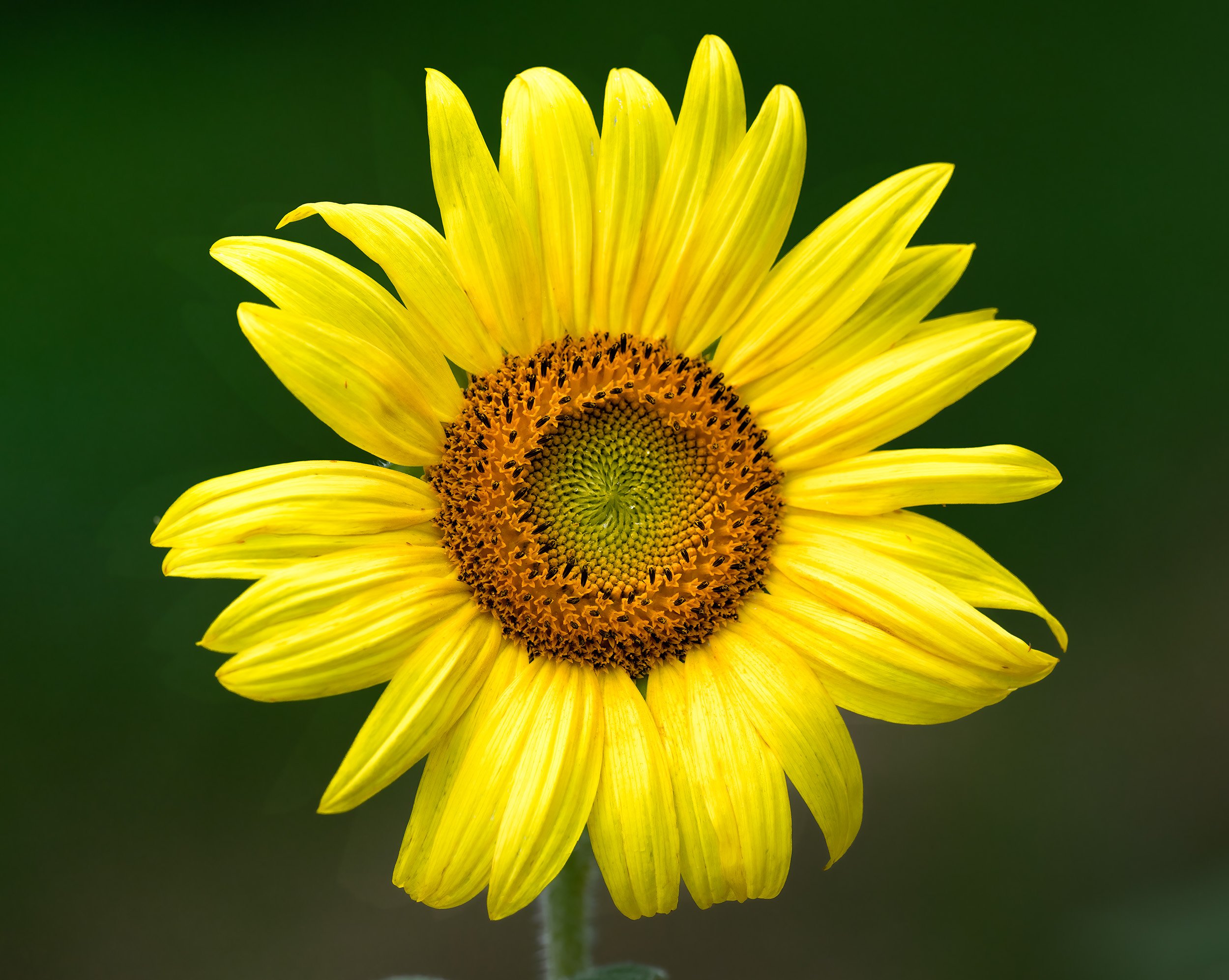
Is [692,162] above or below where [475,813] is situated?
above

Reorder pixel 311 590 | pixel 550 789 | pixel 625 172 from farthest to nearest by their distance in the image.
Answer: pixel 625 172, pixel 550 789, pixel 311 590

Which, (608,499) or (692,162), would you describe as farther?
(608,499)

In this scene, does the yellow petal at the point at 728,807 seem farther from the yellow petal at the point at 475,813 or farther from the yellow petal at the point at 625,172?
the yellow petal at the point at 625,172

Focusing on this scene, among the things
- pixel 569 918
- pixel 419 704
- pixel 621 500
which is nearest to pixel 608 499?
pixel 621 500

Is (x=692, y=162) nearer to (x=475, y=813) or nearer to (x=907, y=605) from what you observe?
(x=907, y=605)

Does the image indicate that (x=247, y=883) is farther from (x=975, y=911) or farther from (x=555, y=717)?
(x=975, y=911)

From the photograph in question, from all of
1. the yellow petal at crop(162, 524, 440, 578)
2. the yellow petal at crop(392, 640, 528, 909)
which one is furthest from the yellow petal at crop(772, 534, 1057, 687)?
the yellow petal at crop(162, 524, 440, 578)
